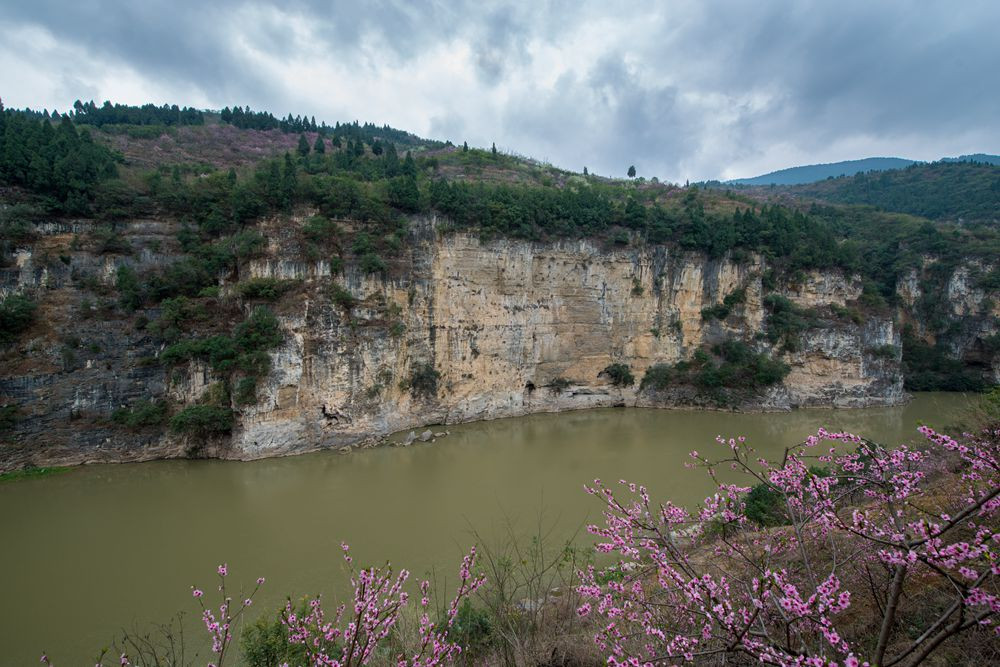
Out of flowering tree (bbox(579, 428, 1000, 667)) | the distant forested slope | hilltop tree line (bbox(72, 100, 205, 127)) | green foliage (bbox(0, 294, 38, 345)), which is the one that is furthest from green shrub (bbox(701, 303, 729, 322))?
hilltop tree line (bbox(72, 100, 205, 127))

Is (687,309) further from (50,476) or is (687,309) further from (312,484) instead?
(50,476)

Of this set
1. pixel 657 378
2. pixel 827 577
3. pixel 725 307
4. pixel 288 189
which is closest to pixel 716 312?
pixel 725 307

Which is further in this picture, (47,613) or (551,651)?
(47,613)

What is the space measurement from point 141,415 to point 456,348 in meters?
9.57

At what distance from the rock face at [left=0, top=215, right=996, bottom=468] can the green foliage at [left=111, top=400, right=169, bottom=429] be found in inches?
12.5

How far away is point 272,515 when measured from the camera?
1012cm

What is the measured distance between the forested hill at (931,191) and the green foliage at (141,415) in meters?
47.2

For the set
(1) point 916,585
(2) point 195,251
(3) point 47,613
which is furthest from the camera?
(2) point 195,251

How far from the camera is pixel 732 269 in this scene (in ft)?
67.8

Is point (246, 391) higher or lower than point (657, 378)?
higher

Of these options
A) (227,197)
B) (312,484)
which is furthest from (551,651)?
(227,197)

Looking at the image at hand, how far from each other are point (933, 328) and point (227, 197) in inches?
1291

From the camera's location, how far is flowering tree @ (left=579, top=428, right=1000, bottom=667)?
1746mm

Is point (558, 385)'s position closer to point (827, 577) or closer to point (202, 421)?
point (202, 421)
